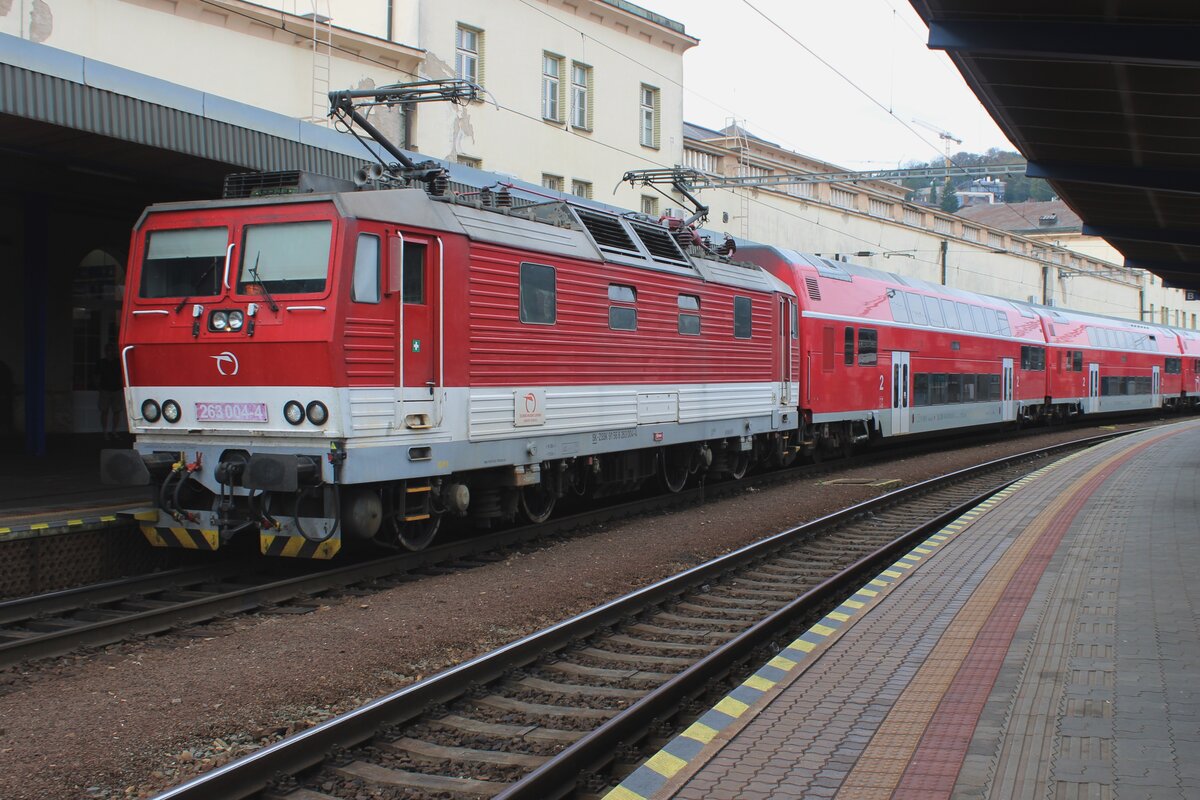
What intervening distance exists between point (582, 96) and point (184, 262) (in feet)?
69.6

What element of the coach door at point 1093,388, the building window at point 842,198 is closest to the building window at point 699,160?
the building window at point 842,198

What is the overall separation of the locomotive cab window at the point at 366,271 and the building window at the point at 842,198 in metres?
31.4

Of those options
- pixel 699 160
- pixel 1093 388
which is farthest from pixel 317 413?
pixel 1093 388

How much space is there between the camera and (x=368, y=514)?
372 inches

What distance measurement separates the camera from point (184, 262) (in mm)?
9828

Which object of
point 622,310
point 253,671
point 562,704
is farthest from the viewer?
point 622,310

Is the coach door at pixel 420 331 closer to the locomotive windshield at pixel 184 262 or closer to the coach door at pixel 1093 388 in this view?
the locomotive windshield at pixel 184 262

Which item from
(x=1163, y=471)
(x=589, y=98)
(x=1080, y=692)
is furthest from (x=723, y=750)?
(x=589, y=98)

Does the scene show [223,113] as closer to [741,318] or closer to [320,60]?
[741,318]

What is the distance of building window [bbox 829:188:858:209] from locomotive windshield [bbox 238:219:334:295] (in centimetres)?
3162

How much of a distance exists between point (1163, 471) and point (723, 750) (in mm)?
15998

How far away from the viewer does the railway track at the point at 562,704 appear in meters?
5.10

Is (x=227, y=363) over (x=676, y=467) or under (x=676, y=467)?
over

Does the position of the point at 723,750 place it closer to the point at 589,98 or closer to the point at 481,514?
the point at 481,514
